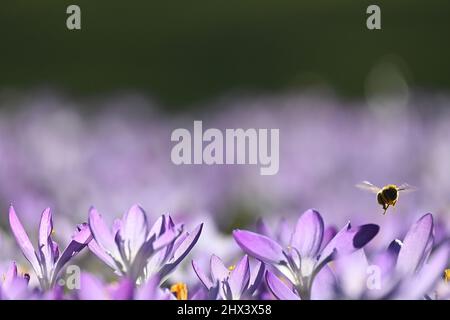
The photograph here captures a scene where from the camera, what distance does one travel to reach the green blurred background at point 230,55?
12.1 ft

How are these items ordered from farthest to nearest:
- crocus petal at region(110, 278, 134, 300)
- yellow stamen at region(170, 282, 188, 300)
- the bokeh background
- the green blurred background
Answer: the green blurred background, the bokeh background, yellow stamen at region(170, 282, 188, 300), crocus petal at region(110, 278, 134, 300)

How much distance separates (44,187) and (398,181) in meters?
0.67

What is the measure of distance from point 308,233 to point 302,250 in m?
0.02

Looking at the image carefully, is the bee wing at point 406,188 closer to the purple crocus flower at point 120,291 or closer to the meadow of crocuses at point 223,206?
the meadow of crocuses at point 223,206

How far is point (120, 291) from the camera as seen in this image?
0.73 metres

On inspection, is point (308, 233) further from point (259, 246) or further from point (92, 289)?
point (92, 289)

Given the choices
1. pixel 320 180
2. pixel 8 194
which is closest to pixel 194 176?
pixel 320 180

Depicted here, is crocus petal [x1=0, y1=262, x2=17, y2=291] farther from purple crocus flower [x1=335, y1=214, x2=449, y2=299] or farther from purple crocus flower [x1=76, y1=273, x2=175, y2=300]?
purple crocus flower [x1=335, y1=214, x2=449, y2=299]

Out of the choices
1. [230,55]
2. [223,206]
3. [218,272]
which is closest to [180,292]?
[218,272]

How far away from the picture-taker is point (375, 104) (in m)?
3.36

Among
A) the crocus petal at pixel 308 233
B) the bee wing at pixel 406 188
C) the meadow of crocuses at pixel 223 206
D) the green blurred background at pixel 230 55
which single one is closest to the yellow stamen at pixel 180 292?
the meadow of crocuses at pixel 223 206

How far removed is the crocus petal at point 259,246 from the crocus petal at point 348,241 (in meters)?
0.04

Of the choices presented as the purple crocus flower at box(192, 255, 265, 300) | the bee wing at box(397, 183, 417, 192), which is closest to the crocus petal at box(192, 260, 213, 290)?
the purple crocus flower at box(192, 255, 265, 300)

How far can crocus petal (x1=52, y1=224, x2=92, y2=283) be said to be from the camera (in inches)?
31.2
